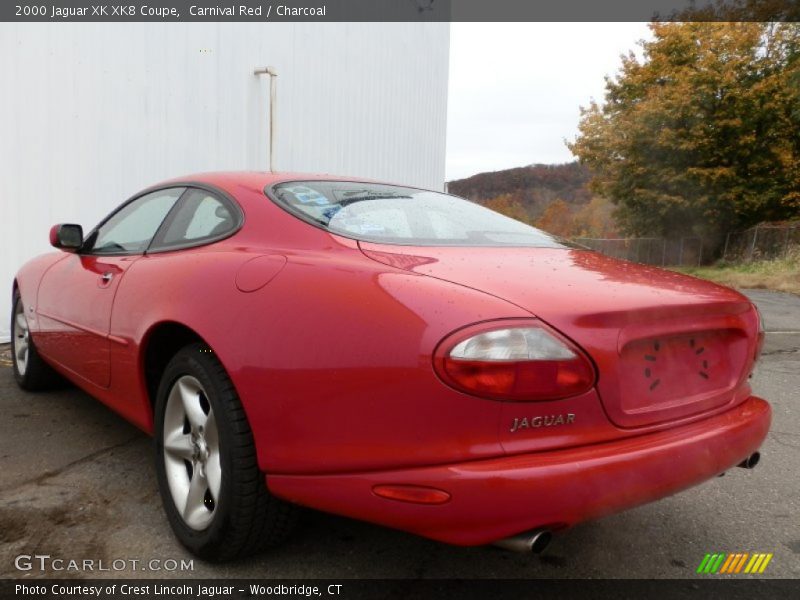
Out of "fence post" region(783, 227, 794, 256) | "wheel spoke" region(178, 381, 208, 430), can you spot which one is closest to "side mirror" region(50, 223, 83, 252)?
"wheel spoke" region(178, 381, 208, 430)

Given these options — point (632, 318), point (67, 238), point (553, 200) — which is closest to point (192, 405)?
point (632, 318)

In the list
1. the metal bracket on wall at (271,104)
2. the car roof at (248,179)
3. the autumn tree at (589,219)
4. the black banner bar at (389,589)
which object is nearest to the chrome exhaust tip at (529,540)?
the black banner bar at (389,589)

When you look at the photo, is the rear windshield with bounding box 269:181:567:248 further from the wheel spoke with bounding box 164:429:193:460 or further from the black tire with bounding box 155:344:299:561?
the wheel spoke with bounding box 164:429:193:460

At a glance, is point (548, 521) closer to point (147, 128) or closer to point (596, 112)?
point (147, 128)

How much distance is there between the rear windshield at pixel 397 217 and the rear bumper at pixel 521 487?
0.80 m

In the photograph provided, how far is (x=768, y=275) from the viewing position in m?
16.1

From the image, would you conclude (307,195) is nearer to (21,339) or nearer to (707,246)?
(21,339)

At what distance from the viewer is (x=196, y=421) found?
2.08 meters

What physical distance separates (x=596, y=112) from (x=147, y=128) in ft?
85.8

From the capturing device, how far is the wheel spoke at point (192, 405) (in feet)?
6.80

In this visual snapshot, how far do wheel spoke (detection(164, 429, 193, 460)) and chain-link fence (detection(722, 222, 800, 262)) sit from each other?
2075 centimetres

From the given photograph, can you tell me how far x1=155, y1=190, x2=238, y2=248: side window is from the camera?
93.4 inches

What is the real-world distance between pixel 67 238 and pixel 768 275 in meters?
16.8

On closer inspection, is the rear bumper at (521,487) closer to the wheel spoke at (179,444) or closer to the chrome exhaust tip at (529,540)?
the chrome exhaust tip at (529,540)
